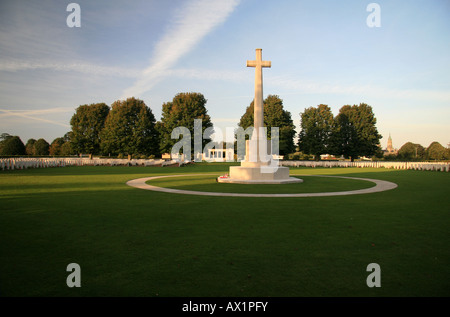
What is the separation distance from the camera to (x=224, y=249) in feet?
16.3

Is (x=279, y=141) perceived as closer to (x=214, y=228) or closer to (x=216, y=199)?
(x=216, y=199)

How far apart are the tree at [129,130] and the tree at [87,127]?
3790 mm

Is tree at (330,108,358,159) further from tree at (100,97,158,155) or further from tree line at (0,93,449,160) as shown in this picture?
tree at (100,97,158,155)

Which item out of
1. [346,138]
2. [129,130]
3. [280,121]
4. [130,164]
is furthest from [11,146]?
[346,138]

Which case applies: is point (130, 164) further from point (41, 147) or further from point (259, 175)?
point (41, 147)

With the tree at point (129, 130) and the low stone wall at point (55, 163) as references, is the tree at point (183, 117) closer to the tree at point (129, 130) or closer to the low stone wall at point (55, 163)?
the tree at point (129, 130)

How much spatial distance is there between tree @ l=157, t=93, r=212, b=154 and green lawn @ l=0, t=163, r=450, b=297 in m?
38.6

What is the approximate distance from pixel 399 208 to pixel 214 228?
6.16 m

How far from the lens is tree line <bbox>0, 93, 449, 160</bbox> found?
155 ft

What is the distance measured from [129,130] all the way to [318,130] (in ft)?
104

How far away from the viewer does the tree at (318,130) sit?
48.3 metres

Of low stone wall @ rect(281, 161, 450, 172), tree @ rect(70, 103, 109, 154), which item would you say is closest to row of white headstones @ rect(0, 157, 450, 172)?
low stone wall @ rect(281, 161, 450, 172)

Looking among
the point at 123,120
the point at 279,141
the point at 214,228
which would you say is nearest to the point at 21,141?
the point at 123,120
